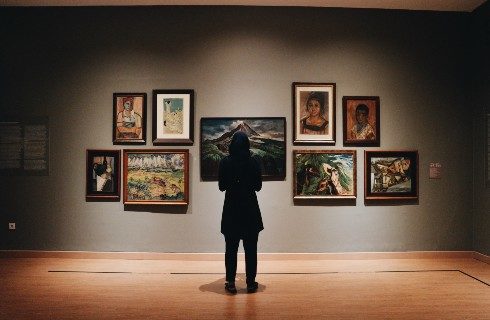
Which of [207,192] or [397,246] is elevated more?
[207,192]

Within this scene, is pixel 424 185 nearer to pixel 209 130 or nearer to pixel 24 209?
pixel 209 130

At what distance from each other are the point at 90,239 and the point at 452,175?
5823 millimetres

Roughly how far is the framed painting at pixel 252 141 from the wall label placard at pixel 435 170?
236cm

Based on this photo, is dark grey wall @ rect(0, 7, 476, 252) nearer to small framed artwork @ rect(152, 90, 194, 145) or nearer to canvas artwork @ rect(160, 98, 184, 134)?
small framed artwork @ rect(152, 90, 194, 145)

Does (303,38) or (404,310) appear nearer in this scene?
(404,310)

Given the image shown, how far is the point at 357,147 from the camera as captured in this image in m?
6.14

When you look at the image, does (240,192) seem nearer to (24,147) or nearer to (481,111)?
(24,147)

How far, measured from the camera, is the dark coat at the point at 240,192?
4270 millimetres

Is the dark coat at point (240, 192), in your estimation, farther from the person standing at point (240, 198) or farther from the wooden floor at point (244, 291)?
the wooden floor at point (244, 291)

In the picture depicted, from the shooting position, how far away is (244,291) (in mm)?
4438

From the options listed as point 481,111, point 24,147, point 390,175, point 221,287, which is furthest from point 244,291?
point 481,111

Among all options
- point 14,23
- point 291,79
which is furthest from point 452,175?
point 14,23

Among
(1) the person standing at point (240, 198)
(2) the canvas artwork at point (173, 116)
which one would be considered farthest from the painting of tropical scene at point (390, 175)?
(2) the canvas artwork at point (173, 116)

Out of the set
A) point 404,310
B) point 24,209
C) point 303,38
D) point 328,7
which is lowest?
point 404,310
